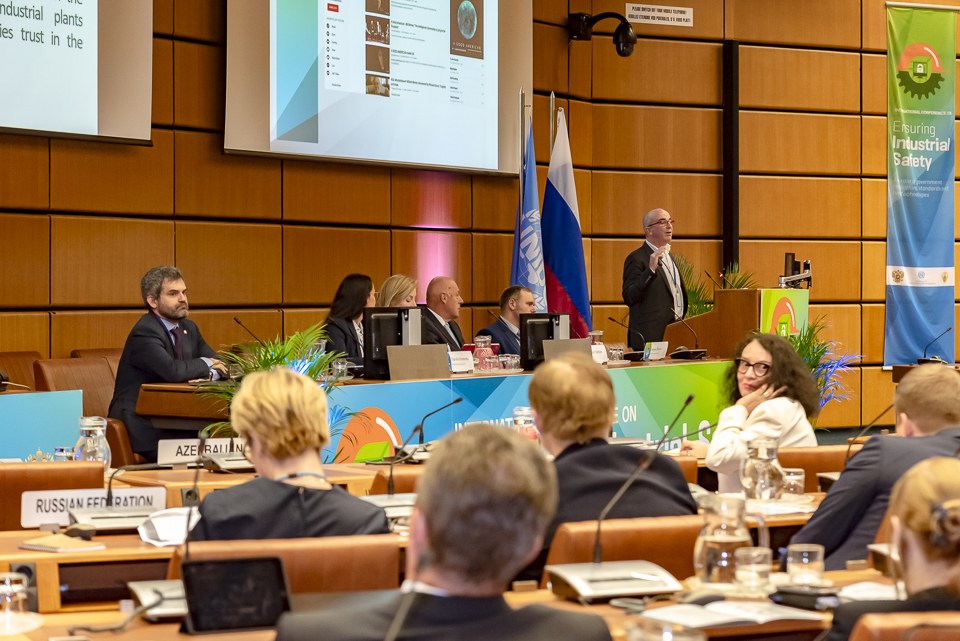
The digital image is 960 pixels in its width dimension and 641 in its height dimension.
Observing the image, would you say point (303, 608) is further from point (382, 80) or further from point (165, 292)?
point (382, 80)

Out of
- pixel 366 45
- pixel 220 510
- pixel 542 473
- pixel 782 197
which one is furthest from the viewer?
pixel 782 197

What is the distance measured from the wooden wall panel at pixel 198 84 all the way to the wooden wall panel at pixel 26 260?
1.07 meters

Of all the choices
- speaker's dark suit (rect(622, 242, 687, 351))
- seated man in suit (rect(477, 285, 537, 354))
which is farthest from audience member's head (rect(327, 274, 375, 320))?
speaker's dark suit (rect(622, 242, 687, 351))

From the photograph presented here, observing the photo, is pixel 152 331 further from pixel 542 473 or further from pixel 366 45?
pixel 542 473

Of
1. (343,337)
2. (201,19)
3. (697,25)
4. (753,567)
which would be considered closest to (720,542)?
(753,567)

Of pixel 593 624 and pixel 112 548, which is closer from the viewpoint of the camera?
pixel 593 624

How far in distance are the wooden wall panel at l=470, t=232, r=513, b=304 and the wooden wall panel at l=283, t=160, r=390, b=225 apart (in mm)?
873

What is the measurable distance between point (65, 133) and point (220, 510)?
4.90m

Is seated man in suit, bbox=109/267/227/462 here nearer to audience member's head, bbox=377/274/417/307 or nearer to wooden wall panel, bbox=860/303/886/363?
audience member's head, bbox=377/274/417/307

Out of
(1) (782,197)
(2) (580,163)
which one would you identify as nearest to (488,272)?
(2) (580,163)

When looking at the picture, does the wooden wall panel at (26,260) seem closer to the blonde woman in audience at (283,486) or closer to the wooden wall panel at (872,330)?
the blonde woman in audience at (283,486)

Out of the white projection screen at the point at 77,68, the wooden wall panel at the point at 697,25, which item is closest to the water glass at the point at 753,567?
the white projection screen at the point at 77,68

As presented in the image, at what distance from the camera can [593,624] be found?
1.63 meters

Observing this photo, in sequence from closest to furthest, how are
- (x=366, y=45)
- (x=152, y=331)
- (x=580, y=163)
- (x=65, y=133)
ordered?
(x=152, y=331) < (x=65, y=133) < (x=366, y=45) < (x=580, y=163)
